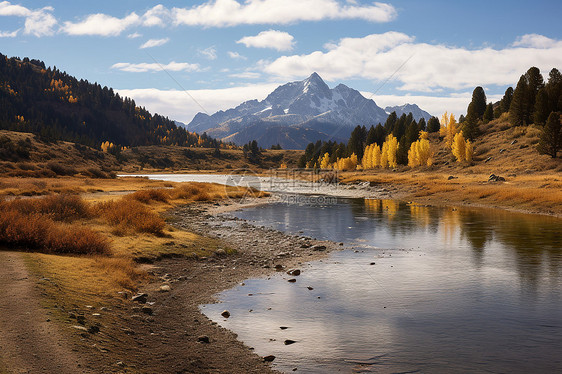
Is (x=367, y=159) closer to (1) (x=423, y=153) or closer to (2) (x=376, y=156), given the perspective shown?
(2) (x=376, y=156)

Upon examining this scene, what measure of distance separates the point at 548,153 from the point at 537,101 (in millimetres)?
30174

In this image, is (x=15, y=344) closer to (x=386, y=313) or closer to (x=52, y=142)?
(x=386, y=313)

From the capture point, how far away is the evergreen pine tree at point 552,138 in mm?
82000

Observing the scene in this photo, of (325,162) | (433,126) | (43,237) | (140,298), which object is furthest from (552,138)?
(325,162)

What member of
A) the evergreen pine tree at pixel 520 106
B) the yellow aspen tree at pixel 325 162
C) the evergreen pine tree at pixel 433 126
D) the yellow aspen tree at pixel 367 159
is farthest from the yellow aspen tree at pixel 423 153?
the yellow aspen tree at pixel 325 162

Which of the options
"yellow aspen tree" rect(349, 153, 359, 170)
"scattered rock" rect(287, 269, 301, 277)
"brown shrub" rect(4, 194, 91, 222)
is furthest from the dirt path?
"yellow aspen tree" rect(349, 153, 359, 170)

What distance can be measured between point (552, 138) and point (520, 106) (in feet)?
127

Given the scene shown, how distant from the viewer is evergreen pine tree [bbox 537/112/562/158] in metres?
82.0

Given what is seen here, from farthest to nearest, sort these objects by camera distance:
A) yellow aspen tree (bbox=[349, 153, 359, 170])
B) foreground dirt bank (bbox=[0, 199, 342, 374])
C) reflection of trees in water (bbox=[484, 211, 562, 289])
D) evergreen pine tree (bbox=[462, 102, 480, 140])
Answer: yellow aspen tree (bbox=[349, 153, 359, 170]) → evergreen pine tree (bbox=[462, 102, 480, 140]) → reflection of trees in water (bbox=[484, 211, 562, 289]) → foreground dirt bank (bbox=[0, 199, 342, 374])

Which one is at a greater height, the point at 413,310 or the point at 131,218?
the point at 131,218

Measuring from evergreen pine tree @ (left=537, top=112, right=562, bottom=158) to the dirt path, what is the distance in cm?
9715

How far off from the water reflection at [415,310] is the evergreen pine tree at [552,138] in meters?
68.7

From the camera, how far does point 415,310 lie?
13.7 m

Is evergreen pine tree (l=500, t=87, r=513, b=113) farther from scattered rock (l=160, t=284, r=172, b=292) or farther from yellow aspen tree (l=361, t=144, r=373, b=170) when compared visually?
scattered rock (l=160, t=284, r=172, b=292)
